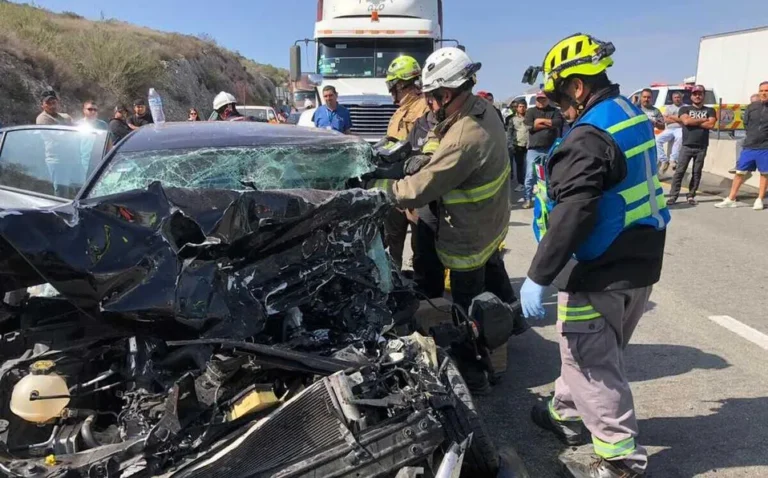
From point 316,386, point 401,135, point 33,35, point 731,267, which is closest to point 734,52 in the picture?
point 731,267

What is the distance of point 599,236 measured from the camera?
2.46 m

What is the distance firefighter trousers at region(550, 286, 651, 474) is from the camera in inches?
100

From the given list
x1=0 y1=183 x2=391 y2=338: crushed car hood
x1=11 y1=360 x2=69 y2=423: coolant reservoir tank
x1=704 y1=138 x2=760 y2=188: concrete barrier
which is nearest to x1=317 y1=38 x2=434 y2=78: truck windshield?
x1=704 y1=138 x2=760 y2=188: concrete barrier

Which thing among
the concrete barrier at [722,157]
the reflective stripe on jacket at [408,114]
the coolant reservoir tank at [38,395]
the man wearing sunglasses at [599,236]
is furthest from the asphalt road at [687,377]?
the concrete barrier at [722,157]

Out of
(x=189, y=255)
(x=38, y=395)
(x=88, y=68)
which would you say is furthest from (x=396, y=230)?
(x=88, y=68)

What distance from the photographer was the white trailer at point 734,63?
16484 mm

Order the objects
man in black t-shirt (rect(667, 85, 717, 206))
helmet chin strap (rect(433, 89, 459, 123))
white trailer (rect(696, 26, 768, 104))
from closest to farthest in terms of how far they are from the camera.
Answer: helmet chin strap (rect(433, 89, 459, 123)), man in black t-shirt (rect(667, 85, 717, 206)), white trailer (rect(696, 26, 768, 104))

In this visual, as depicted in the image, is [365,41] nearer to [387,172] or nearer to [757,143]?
[757,143]

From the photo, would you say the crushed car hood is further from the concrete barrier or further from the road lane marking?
the concrete barrier

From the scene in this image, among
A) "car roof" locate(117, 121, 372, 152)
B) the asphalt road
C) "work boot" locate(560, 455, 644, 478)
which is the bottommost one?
the asphalt road

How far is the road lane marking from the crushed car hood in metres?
3.10

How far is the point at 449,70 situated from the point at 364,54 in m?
6.82

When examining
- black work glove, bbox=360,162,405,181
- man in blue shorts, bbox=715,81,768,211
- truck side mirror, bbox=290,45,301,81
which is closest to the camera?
black work glove, bbox=360,162,405,181

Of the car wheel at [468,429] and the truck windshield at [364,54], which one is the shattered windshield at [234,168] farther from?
the truck windshield at [364,54]
